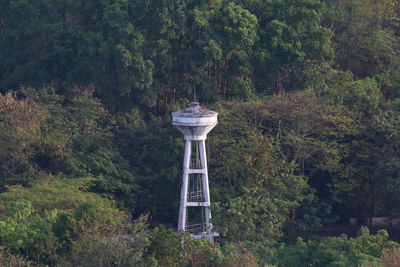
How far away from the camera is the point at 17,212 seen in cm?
2594

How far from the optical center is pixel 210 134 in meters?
32.7

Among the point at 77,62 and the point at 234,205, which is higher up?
the point at 77,62

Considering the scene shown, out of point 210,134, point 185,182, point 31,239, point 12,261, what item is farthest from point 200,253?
point 210,134

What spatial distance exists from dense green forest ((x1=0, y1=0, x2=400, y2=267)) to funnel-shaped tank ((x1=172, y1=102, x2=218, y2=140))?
338cm

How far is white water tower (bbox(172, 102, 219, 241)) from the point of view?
27.2 metres

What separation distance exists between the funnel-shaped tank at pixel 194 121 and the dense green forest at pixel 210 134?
3.38 m

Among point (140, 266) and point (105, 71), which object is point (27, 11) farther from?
point (140, 266)

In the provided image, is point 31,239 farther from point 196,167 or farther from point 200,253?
point 196,167

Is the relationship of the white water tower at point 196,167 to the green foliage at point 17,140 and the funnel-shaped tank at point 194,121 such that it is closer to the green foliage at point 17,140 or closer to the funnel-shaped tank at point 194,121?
the funnel-shaped tank at point 194,121

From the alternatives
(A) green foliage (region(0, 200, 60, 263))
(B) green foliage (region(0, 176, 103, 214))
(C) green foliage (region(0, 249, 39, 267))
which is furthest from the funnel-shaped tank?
(C) green foliage (region(0, 249, 39, 267))

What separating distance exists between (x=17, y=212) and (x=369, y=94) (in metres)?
17.5

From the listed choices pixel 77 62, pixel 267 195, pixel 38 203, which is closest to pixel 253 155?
pixel 267 195

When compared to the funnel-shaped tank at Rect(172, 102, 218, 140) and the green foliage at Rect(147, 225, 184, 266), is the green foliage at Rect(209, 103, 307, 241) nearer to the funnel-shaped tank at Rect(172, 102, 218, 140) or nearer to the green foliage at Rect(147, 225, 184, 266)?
the funnel-shaped tank at Rect(172, 102, 218, 140)

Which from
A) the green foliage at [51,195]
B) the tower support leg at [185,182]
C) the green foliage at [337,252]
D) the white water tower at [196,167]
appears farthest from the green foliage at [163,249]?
the green foliage at [51,195]
